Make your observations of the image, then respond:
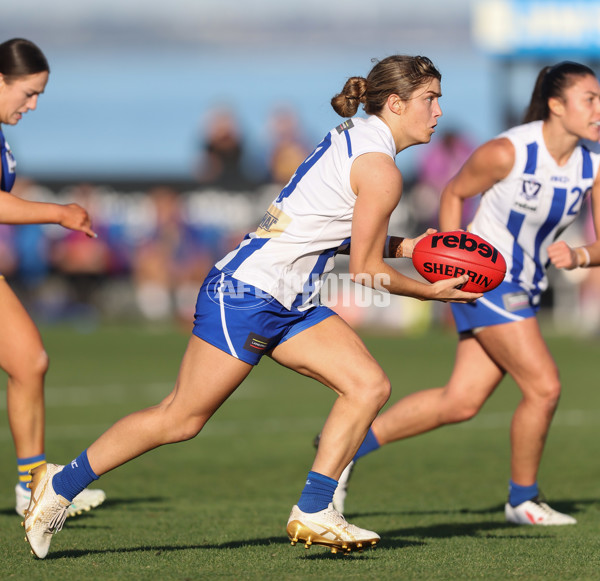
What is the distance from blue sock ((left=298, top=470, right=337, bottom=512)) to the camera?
499cm

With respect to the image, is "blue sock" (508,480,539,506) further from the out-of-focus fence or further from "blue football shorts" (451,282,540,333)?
the out-of-focus fence

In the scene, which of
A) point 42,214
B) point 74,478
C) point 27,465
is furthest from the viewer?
point 27,465

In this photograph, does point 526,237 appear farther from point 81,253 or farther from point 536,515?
point 81,253

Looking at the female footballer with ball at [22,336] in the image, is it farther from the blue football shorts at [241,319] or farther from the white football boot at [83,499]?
the blue football shorts at [241,319]

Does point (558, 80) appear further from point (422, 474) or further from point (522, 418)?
point (422, 474)

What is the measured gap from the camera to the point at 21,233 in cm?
2028

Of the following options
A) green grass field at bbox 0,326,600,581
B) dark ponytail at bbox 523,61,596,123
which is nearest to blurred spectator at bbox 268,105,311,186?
green grass field at bbox 0,326,600,581

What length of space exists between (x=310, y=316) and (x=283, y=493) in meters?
2.40

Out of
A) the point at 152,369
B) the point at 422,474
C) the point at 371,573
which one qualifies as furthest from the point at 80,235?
the point at 371,573

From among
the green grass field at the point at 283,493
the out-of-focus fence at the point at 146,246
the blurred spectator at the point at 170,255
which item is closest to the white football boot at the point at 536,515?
the green grass field at the point at 283,493

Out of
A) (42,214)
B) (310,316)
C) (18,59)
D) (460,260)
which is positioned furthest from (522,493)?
(18,59)

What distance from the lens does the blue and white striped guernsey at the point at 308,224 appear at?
5.04m

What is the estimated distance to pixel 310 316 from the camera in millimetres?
5215

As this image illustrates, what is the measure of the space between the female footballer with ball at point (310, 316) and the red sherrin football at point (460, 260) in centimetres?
13
